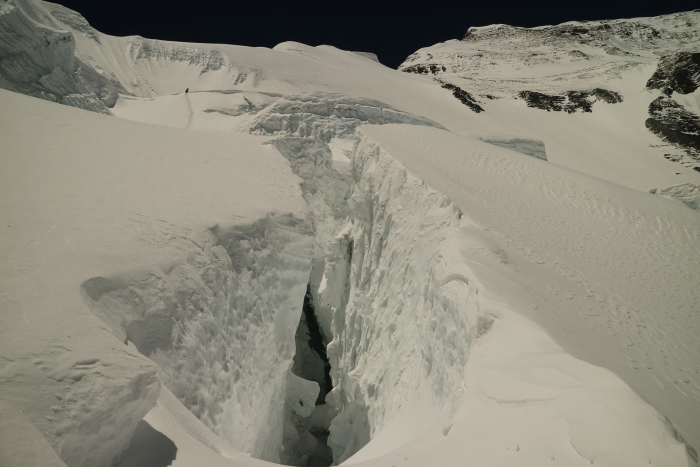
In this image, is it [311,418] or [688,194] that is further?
[688,194]

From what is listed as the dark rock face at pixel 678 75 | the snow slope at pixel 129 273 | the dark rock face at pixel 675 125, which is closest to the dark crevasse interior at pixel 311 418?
the snow slope at pixel 129 273

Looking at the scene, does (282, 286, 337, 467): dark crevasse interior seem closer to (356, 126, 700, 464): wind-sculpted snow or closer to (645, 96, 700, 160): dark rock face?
(356, 126, 700, 464): wind-sculpted snow

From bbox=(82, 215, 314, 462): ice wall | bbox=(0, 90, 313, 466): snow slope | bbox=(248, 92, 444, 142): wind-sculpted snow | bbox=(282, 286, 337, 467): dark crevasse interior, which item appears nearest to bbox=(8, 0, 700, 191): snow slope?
bbox=(248, 92, 444, 142): wind-sculpted snow

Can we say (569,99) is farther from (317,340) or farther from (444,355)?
(444,355)

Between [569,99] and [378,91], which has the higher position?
[569,99]

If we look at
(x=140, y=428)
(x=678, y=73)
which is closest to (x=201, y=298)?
(x=140, y=428)

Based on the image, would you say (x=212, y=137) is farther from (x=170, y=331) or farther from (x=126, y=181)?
(x=170, y=331)

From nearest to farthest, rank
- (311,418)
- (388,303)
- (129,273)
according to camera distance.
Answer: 1. (129,273)
2. (388,303)
3. (311,418)

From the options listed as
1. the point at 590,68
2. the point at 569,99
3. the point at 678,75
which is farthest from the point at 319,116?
the point at 590,68
